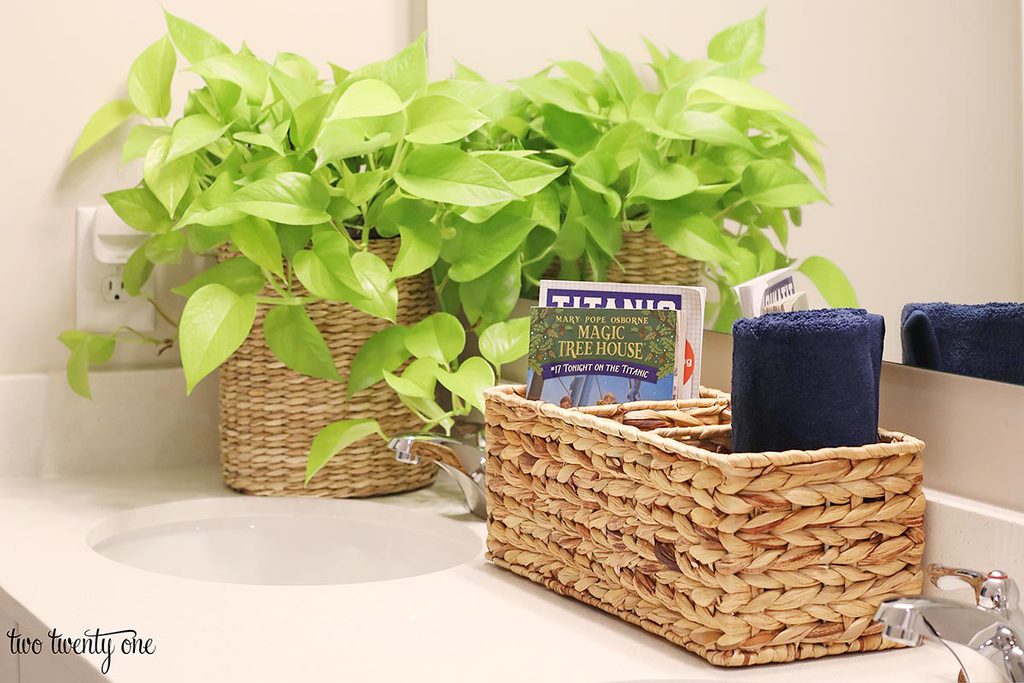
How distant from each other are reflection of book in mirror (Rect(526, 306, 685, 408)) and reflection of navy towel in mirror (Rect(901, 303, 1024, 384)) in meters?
0.18

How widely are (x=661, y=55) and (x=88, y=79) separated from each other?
25.4 inches

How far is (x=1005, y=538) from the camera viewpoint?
2.58 feet

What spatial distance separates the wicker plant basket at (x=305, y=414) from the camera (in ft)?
4.08

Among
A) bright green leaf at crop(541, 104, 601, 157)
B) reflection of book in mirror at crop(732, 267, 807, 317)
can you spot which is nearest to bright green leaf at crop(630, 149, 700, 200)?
bright green leaf at crop(541, 104, 601, 157)

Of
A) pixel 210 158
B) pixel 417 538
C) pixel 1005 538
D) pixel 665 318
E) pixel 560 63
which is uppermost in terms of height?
pixel 560 63

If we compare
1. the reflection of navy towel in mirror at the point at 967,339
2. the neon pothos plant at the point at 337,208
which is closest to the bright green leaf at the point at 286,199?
the neon pothos plant at the point at 337,208

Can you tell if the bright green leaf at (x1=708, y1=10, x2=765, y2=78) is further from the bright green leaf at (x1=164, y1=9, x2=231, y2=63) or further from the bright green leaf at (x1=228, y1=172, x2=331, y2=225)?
the bright green leaf at (x1=164, y1=9, x2=231, y2=63)

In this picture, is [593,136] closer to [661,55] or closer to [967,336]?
[661,55]

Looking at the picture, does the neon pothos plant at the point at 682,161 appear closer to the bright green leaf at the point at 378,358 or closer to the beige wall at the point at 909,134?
the beige wall at the point at 909,134

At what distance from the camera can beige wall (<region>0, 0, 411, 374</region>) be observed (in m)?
1.36

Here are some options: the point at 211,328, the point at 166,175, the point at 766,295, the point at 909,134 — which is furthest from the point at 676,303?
the point at 166,175

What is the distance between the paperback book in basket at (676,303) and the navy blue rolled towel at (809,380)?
19 centimetres

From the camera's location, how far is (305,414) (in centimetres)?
125

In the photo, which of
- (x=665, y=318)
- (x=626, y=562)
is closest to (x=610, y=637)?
(x=626, y=562)
